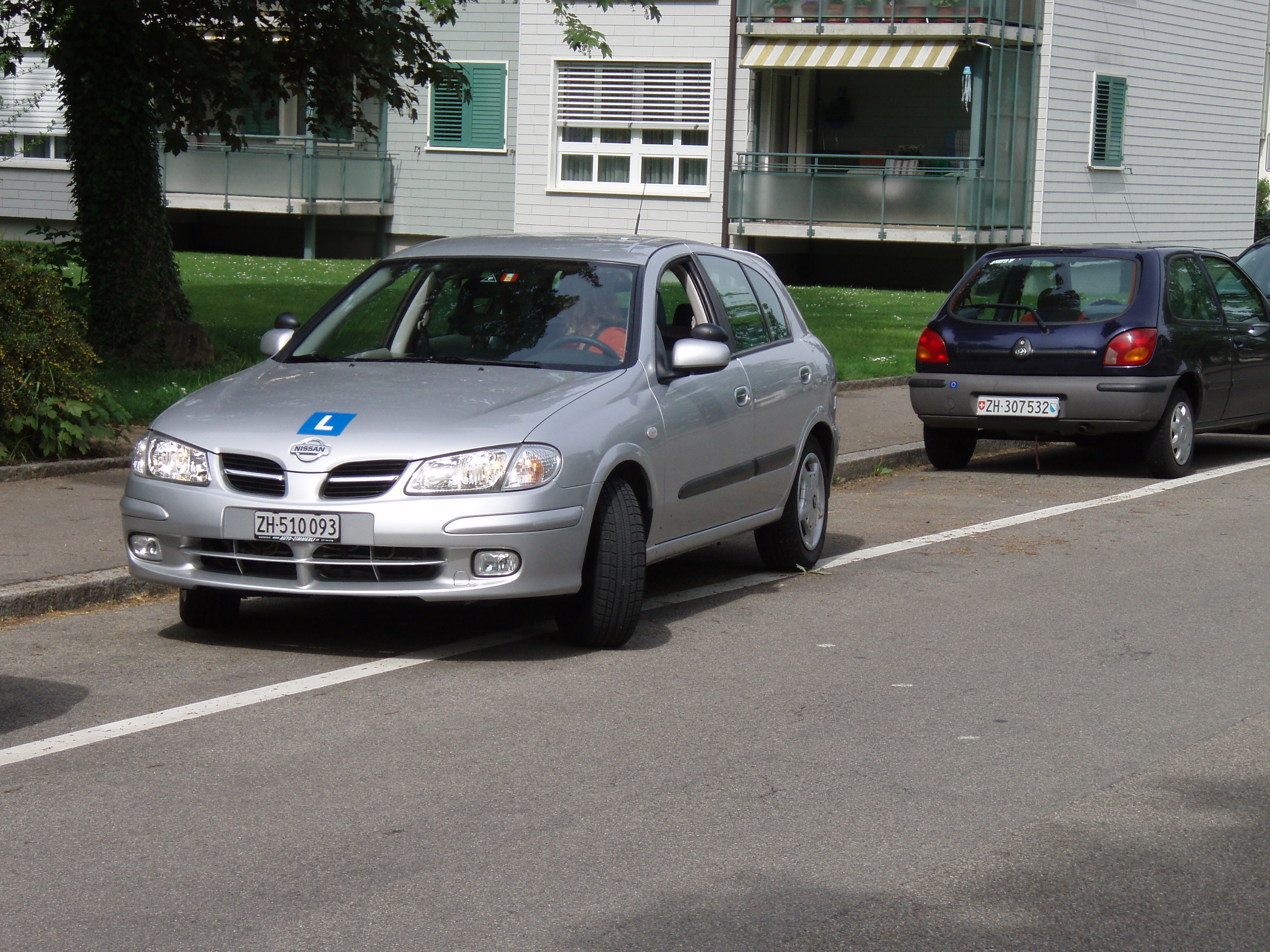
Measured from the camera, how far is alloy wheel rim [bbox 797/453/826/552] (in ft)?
28.6

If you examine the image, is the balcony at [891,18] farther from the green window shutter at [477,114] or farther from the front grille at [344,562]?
the front grille at [344,562]

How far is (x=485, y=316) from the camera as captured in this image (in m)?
7.58

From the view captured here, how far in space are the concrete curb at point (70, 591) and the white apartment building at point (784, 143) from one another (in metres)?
22.3

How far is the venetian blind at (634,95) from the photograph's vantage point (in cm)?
3238

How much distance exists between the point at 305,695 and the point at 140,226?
9.62 metres

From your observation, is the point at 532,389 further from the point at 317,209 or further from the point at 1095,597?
the point at 317,209

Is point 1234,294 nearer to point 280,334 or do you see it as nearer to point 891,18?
point 280,334

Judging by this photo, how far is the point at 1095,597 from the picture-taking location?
319 inches

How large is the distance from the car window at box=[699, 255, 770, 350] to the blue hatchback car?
420 centimetres

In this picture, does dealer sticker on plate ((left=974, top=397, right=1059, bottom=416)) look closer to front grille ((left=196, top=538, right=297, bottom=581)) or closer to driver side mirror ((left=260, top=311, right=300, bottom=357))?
driver side mirror ((left=260, top=311, right=300, bottom=357))

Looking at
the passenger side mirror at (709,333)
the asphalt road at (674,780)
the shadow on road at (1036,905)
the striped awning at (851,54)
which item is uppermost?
the striped awning at (851,54)

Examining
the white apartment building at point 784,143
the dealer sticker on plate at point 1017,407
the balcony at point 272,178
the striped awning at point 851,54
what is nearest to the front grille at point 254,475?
the dealer sticker on plate at point 1017,407

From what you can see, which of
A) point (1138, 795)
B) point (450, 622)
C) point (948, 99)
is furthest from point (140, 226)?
point (948, 99)

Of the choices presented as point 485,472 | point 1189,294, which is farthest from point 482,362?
point 1189,294
